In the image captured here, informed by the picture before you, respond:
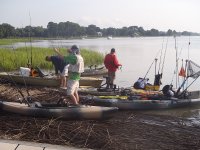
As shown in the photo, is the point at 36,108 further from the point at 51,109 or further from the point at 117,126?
the point at 117,126

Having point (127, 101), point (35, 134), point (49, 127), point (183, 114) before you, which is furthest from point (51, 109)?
point (183, 114)

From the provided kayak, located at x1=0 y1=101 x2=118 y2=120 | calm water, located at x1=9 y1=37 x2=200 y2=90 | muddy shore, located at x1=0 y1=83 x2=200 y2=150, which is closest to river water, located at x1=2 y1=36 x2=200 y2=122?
calm water, located at x1=9 y1=37 x2=200 y2=90

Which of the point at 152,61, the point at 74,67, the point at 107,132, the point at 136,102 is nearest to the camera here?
the point at 107,132

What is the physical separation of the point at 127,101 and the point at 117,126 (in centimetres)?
268

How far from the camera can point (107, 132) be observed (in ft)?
26.7

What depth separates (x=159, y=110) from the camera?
474 inches

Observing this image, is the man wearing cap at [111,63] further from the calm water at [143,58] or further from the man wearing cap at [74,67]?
the man wearing cap at [74,67]

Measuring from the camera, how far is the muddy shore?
7199 mm

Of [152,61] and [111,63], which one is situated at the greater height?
[111,63]

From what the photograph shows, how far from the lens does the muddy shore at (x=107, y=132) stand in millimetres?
7199

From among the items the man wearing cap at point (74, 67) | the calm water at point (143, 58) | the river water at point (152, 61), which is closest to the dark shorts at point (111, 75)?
the river water at point (152, 61)

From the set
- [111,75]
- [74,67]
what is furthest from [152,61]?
[74,67]

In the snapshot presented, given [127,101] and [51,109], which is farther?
[127,101]

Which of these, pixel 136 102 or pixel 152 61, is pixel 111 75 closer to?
pixel 136 102
